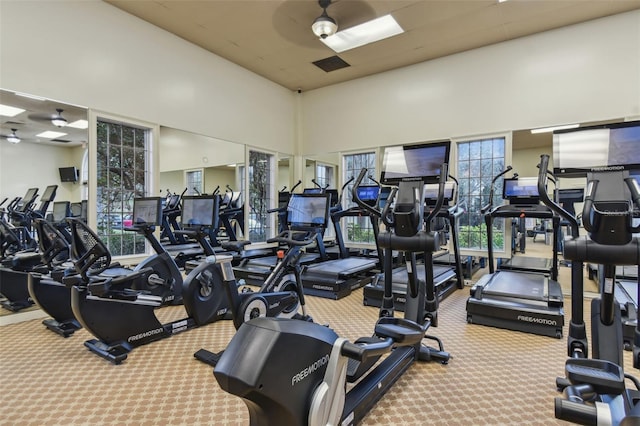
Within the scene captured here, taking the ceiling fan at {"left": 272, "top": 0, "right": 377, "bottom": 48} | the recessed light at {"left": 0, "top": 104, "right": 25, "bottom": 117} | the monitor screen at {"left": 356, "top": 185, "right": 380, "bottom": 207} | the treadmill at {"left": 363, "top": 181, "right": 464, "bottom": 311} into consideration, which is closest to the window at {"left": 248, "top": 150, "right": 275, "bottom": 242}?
the monitor screen at {"left": 356, "top": 185, "right": 380, "bottom": 207}

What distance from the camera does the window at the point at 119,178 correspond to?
4680mm

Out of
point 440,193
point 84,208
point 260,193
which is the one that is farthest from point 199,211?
point 440,193

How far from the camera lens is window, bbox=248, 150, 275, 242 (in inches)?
277

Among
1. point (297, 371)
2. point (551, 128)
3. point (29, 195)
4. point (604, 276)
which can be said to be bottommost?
point (297, 371)

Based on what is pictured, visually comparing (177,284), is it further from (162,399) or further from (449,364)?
(449,364)

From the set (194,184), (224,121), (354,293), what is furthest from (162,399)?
(224,121)

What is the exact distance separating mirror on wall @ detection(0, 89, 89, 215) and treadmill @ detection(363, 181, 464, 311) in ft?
13.3

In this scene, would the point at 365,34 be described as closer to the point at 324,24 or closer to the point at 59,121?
the point at 324,24

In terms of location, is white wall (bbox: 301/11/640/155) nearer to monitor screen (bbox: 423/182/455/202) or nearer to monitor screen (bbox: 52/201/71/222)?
monitor screen (bbox: 423/182/455/202)

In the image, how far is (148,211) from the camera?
3861 mm

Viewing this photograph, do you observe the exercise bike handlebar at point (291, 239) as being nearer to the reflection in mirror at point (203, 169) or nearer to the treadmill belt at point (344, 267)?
the treadmill belt at point (344, 267)

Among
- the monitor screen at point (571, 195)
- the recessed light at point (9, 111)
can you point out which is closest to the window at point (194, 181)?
the recessed light at point (9, 111)

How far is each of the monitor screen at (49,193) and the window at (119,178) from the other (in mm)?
550

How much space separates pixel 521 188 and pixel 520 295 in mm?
1644
